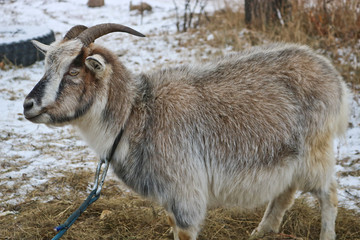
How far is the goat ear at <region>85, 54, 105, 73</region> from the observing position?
2867 mm

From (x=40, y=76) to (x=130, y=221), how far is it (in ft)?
16.5

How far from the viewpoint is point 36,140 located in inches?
225

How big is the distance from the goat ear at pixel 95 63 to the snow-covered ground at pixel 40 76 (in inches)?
78.5

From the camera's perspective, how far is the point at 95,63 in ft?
9.60

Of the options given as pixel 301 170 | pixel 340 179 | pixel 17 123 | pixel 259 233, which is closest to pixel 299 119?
pixel 301 170

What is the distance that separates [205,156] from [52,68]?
1.32 m

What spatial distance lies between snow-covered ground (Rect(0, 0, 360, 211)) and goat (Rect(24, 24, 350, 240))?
1361 mm

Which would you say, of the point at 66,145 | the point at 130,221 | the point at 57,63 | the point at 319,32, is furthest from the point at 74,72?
the point at 319,32

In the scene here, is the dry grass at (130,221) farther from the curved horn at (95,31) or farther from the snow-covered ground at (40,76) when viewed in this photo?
the curved horn at (95,31)

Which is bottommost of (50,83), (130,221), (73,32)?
(130,221)

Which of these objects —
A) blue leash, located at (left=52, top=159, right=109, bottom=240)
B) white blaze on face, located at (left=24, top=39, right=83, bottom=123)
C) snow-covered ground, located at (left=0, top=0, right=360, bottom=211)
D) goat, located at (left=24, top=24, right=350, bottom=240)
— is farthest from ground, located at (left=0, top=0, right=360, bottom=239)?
white blaze on face, located at (left=24, top=39, right=83, bottom=123)

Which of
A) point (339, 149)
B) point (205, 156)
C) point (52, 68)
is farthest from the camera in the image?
point (339, 149)

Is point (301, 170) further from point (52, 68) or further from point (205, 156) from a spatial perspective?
point (52, 68)

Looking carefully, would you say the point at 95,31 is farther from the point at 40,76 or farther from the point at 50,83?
the point at 40,76
